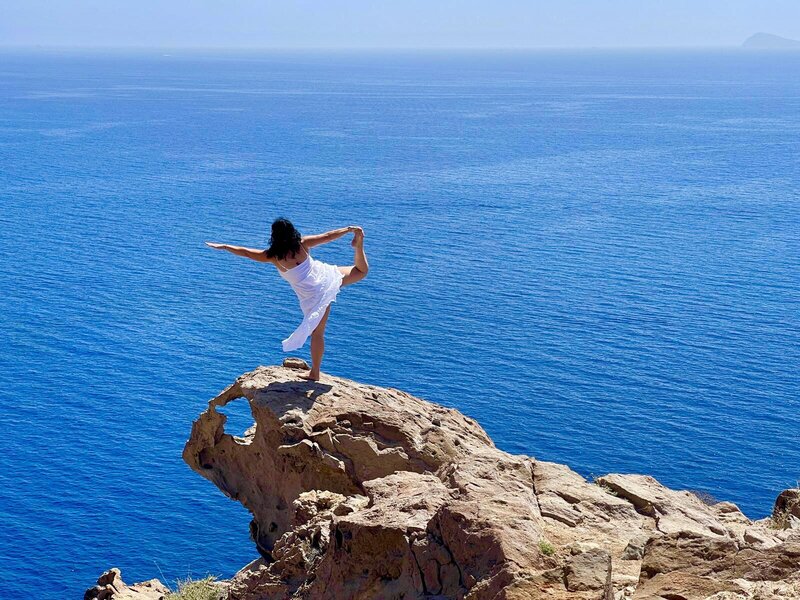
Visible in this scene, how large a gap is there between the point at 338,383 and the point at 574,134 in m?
159

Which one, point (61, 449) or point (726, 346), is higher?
point (726, 346)

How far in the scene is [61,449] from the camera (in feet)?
180

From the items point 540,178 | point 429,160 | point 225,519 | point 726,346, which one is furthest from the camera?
point 429,160

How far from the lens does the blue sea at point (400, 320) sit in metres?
49.6

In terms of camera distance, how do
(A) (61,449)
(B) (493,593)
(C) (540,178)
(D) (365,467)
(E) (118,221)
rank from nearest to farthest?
(B) (493,593) → (D) (365,467) → (A) (61,449) → (E) (118,221) → (C) (540,178)

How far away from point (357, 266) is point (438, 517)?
7.30 metres

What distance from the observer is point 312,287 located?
17.4 m

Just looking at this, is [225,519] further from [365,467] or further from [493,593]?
[493,593]

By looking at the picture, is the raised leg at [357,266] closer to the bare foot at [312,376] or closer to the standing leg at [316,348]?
the standing leg at [316,348]

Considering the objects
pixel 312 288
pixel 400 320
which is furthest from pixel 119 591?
pixel 400 320

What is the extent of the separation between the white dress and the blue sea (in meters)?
27.6

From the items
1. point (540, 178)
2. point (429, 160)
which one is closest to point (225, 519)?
point (540, 178)

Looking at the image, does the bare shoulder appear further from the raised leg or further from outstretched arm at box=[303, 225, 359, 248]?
the raised leg

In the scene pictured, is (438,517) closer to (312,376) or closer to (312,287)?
(312,376)
